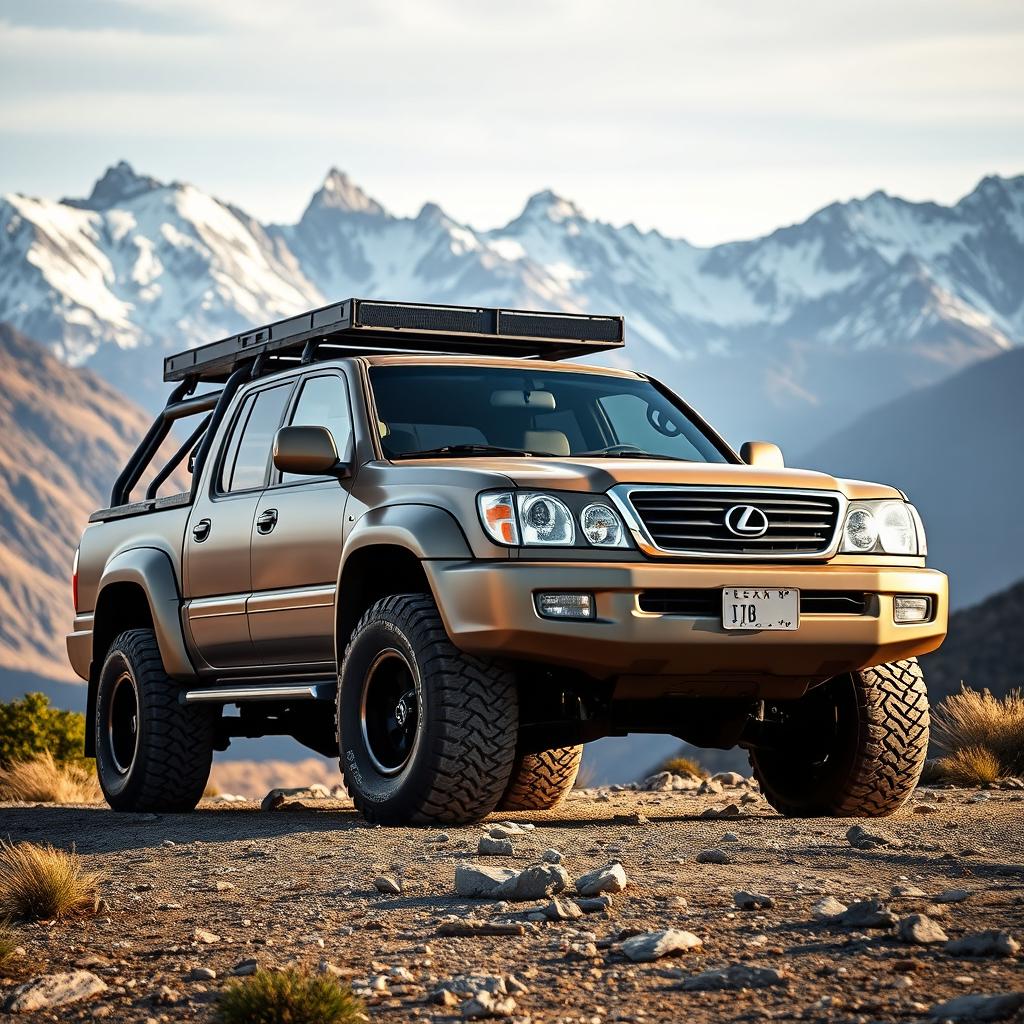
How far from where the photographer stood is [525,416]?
820cm

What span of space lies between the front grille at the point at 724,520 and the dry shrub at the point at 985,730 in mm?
4682

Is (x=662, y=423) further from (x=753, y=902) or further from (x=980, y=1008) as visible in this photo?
(x=980, y=1008)

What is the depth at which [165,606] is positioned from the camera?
30.2ft

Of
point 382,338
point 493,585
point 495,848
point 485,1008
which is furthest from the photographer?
point 382,338

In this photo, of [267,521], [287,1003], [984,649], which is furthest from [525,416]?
[984,649]

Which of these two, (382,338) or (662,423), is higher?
(382,338)

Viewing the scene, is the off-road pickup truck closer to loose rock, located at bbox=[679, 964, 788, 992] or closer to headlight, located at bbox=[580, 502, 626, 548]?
headlight, located at bbox=[580, 502, 626, 548]

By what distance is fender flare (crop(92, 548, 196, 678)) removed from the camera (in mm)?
9156

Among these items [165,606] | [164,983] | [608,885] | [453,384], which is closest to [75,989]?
[164,983]

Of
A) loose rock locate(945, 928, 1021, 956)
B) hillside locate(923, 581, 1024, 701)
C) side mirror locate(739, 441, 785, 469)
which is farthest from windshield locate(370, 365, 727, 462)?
hillside locate(923, 581, 1024, 701)

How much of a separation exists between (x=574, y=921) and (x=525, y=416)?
11.3ft

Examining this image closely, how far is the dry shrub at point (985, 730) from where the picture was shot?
1160 cm

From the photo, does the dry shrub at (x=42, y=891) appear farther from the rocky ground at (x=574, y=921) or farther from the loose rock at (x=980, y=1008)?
the loose rock at (x=980, y=1008)

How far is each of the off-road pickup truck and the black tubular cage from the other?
0.07 ft
